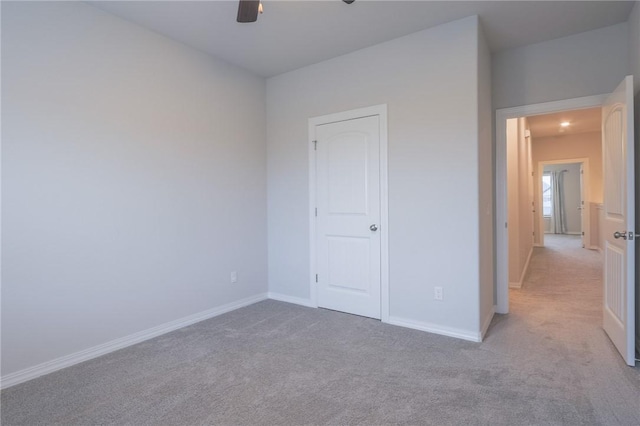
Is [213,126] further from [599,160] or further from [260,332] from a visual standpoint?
[599,160]

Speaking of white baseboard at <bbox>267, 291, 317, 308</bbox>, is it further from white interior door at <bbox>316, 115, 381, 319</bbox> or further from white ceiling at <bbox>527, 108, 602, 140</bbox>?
white ceiling at <bbox>527, 108, 602, 140</bbox>

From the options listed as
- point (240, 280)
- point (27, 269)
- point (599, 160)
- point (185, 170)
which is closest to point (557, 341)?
point (240, 280)

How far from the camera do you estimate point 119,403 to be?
195cm

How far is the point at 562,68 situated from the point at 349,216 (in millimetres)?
2444

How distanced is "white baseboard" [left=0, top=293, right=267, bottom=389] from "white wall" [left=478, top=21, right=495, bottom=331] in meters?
2.54

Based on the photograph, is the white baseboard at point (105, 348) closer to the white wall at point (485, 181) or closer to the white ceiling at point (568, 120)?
the white wall at point (485, 181)

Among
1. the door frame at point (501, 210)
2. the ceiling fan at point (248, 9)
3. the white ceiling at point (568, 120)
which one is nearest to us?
the ceiling fan at point (248, 9)

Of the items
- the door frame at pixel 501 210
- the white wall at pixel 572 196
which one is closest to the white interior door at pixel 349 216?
the door frame at pixel 501 210

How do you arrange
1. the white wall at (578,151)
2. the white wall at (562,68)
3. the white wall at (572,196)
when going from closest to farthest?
the white wall at (562,68) → the white wall at (578,151) → the white wall at (572,196)

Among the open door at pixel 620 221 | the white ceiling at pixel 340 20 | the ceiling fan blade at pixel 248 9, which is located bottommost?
the open door at pixel 620 221

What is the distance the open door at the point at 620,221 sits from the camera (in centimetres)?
229

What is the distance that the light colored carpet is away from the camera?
5.97 ft

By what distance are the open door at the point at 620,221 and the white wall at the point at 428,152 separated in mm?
946

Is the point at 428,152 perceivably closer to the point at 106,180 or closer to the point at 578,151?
the point at 106,180
